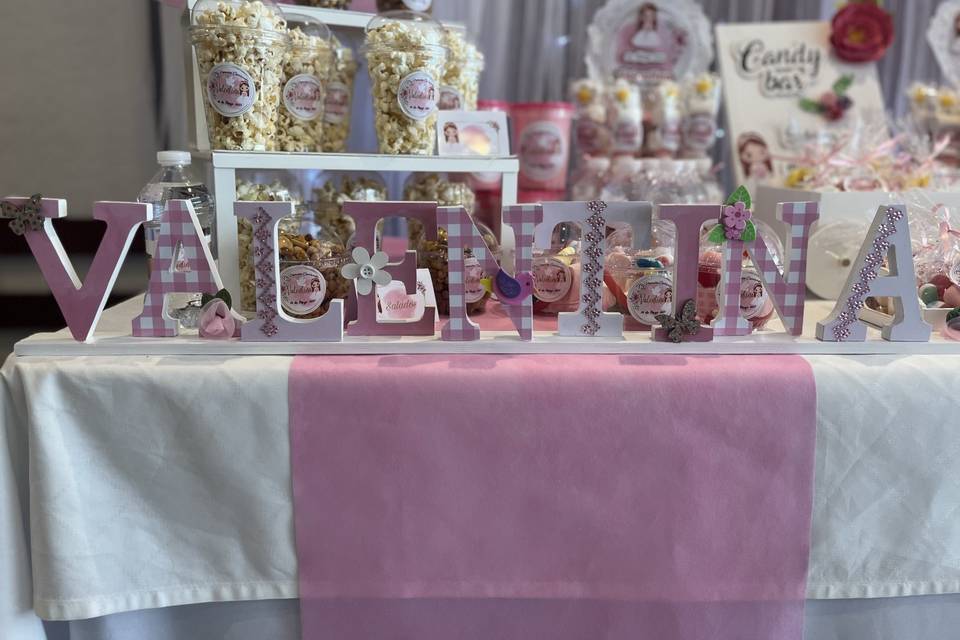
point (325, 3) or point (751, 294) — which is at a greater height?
point (325, 3)

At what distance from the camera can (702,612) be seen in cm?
106

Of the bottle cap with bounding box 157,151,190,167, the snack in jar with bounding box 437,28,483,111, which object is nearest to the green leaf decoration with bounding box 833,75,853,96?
Answer: the snack in jar with bounding box 437,28,483,111

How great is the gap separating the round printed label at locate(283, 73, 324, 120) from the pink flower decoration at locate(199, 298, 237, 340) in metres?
0.43

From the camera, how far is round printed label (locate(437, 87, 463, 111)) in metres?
1.56

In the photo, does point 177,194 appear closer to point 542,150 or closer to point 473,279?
point 473,279

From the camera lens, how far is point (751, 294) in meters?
1.15

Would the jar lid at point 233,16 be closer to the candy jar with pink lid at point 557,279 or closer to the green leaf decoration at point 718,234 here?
the candy jar with pink lid at point 557,279

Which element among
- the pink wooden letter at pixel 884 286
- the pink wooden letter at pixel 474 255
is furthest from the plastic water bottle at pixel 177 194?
the pink wooden letter at pixel 884 286

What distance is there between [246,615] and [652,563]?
0.56 m

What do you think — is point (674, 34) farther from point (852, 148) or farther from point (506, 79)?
point (852, 148)

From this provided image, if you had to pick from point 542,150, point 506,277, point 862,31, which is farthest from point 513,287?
point 862,31

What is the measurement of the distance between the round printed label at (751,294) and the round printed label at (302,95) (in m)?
0.77

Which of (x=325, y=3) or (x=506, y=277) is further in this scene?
Result: (x=325, y=3)

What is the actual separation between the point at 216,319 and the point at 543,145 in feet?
4.19
